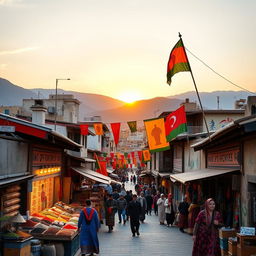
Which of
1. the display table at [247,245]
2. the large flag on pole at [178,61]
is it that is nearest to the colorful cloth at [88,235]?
the display table at [247,245]

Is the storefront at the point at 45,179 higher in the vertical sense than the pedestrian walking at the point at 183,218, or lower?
higher

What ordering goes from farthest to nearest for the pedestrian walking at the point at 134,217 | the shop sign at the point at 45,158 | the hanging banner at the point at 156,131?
1. the hanging banner at the point at 156,131
2. the pedestrian walking at the point at 134,217
3. the shop sign at the point at 45,158

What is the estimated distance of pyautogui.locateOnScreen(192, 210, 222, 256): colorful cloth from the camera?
9.35 metres

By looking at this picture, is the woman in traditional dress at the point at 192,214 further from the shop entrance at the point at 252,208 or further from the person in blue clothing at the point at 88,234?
the person in blue clothing at the point at 88,234

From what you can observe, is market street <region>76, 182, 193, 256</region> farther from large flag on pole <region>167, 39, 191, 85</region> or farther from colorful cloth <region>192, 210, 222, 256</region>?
large flag on pole <region>167, 39, 191, 85</region>

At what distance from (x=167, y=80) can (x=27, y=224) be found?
301 inches

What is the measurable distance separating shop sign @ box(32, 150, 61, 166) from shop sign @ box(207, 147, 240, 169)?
7.35m

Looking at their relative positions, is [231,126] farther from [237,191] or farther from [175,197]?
[175,197]

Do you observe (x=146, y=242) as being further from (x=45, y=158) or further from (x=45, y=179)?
(x=45, y=158)

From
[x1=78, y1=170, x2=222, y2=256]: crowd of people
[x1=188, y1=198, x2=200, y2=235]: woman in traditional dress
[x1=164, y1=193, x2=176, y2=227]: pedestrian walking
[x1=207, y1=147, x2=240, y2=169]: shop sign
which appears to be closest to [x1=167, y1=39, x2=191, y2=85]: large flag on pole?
[x1=207, y1=147, x2=240, y2=169]: shop sign

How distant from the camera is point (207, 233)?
369 inches

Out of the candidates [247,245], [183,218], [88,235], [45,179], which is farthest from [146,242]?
[247,245]

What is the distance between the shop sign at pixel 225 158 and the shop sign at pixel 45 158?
7.35 m

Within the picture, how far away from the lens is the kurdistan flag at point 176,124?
17953mm
